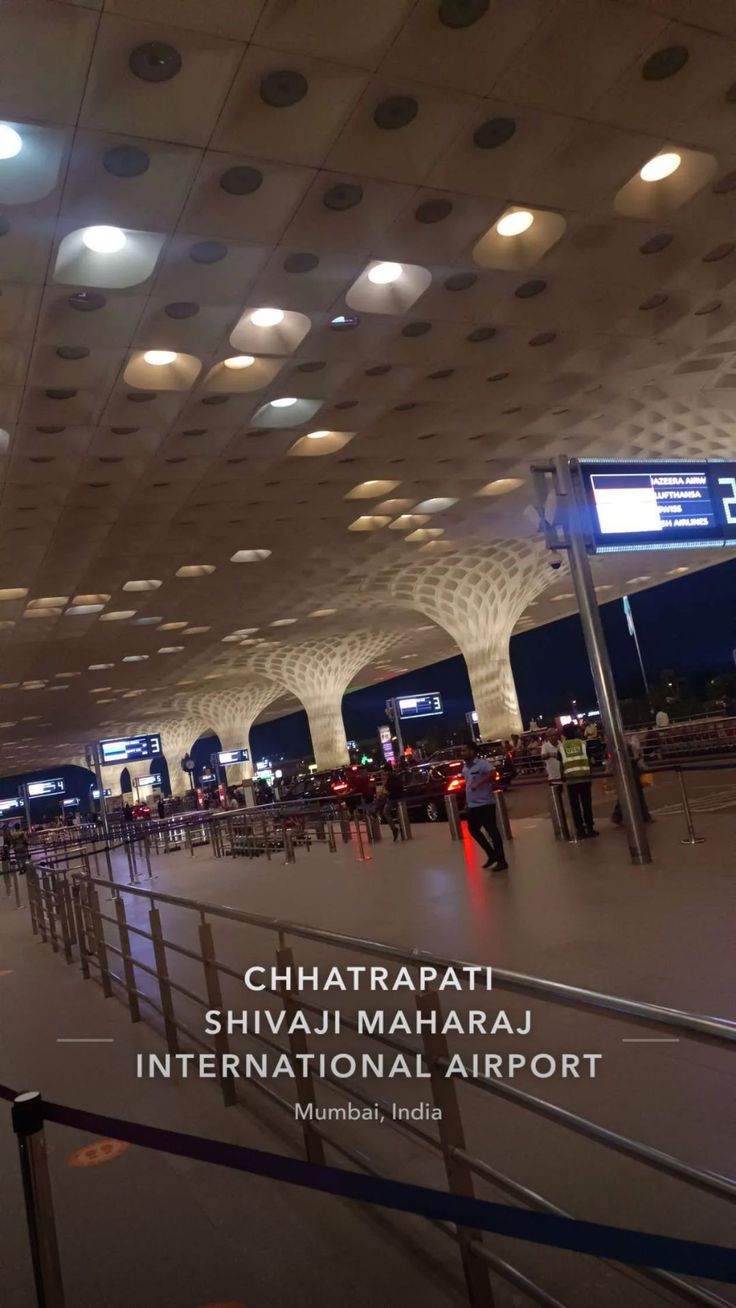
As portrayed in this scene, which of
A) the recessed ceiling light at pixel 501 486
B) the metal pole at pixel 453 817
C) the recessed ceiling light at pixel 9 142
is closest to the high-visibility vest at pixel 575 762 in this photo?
the metal pole at pixel 453 817

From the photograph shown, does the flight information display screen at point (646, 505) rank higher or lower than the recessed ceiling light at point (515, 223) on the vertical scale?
lower

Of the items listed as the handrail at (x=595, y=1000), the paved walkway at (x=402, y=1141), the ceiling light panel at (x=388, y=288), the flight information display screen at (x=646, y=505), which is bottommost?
the paved walkway at (x=402, y=1141)

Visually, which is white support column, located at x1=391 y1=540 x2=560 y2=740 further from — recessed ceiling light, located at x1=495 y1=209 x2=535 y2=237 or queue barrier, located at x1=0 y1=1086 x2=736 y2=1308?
queue barrier, located at x1=0 y1=1086 x2=736 y2=1308

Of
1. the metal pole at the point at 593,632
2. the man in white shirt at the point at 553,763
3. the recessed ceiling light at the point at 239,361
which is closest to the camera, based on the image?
the metal pole at the point at 593,632

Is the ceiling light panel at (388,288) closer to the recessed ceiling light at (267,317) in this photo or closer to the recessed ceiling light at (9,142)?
the recessed ceiling light at (267,317)

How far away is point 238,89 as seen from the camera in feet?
22.4

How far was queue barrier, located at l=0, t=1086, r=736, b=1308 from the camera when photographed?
1.35 metres

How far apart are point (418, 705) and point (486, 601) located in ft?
21.4

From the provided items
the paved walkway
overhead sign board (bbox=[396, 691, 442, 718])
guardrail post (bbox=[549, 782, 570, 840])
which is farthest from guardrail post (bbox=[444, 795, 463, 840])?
overhead sign board (bbox=[396, 691, 442, 718])

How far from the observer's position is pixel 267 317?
11.1 m

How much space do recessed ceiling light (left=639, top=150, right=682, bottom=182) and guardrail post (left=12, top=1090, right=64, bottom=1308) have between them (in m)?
10.0

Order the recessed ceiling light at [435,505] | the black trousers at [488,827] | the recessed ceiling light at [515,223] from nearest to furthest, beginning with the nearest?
1. the recessed ceiling light at [515,223]
2. the black trousers at [488,827]
3. the recessed ceiling light at [435,505]

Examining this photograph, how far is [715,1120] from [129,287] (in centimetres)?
915

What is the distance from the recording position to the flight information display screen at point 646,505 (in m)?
9.99
